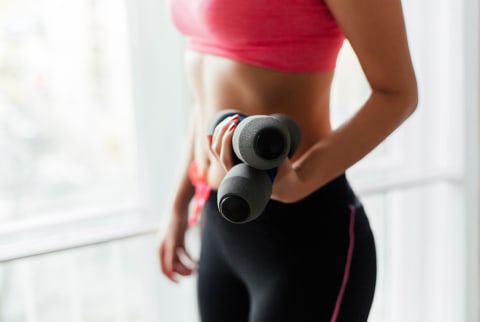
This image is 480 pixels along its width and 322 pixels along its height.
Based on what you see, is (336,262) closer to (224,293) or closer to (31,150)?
(224,293)

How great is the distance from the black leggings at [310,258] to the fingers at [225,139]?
18cm

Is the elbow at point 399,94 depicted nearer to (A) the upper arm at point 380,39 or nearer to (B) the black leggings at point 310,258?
(A) the upper arm at point 380,39

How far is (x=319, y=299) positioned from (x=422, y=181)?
38.8 inches

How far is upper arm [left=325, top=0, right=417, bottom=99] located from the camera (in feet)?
2.62

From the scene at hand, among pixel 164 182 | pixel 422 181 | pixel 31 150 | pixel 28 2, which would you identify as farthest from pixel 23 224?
pixel 422 181

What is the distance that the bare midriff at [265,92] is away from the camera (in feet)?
2.99

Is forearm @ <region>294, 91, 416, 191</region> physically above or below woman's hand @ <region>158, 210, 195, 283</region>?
above

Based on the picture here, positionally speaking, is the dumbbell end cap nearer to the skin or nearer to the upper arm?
the skin

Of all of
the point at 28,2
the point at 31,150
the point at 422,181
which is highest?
the point at 28,2

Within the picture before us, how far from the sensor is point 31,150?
150cm

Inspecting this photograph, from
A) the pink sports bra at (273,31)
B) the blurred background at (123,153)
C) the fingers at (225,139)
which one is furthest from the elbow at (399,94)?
the blurred background at (123,153)

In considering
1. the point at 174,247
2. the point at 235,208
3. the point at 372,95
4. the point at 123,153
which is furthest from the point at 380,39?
the point at 123,153

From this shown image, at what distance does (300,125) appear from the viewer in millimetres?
941

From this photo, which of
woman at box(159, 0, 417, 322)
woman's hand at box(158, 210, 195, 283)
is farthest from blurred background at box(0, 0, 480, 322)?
woman at box(159, 0, 417, 322)
